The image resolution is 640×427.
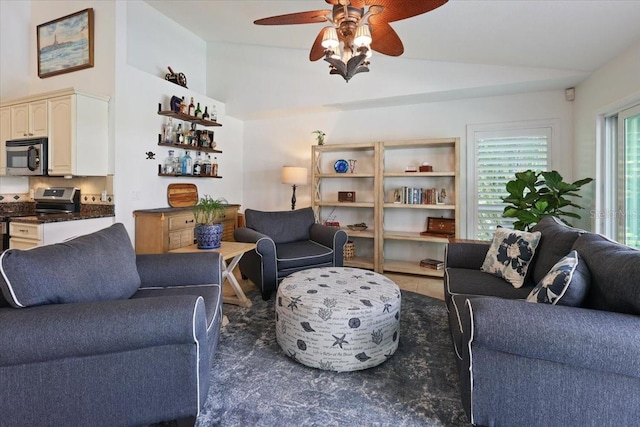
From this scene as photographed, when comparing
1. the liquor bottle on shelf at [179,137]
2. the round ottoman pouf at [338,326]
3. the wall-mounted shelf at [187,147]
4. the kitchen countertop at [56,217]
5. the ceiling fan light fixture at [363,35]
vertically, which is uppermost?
the ceiling fan light fixture at [363,35]

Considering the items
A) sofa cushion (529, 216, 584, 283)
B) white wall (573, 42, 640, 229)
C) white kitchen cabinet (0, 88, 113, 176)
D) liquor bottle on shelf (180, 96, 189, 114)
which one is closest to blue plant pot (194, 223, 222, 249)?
white kitchen cabinet (0, 88, 113, 176)

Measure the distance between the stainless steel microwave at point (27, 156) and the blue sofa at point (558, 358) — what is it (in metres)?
4.14

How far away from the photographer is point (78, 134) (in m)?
3.27

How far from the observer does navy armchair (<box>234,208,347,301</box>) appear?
3.03m

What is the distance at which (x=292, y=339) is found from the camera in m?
1.98

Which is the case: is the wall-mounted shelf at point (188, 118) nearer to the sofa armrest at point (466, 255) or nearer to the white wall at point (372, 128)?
the white wall at point (372, 128)

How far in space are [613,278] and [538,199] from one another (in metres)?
2.15

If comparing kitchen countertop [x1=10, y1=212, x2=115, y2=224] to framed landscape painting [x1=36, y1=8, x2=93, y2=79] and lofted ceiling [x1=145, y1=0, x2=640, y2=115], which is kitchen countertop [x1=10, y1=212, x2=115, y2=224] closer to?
framed landscape painting [x1=36, y1=8, x2=93, y2=79]

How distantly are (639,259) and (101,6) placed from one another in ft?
15.6

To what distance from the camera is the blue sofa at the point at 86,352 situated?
3.95 ft

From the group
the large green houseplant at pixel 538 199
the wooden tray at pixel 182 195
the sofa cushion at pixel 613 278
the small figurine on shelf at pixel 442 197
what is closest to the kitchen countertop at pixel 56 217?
the wooden tray at pixel 182 195

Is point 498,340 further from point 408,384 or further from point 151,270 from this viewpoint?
point 151,270

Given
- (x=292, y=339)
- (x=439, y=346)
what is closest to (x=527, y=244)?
(x=439, y=346)

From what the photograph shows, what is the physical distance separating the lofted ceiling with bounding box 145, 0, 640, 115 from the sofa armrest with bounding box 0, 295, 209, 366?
2.79 m
